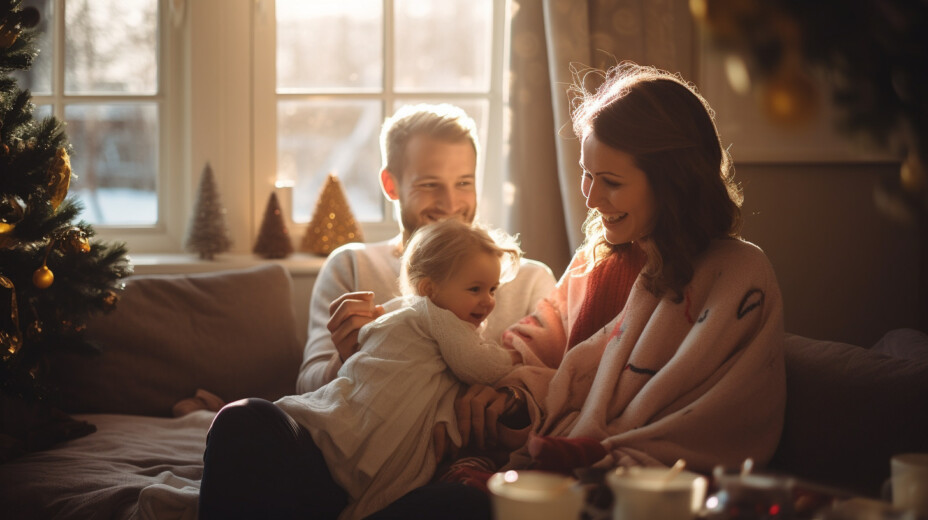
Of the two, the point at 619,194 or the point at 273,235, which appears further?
the point at 273,235

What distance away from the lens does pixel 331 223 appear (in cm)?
290

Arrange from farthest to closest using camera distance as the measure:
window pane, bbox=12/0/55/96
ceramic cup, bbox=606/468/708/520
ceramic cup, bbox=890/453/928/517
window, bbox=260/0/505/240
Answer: window, bbox=260/0/505/240, window pane, bbox=12/0/55/96, ceramic cup, bbox=890/453/928/517, ceramic cup, bbox=606/468/708/520

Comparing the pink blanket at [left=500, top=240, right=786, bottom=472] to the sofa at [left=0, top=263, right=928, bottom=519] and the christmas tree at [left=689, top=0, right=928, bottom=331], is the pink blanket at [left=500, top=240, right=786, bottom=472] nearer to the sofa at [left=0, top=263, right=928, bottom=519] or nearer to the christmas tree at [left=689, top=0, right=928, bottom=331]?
the sofa at [left=0, top=263, right=928, bottom=519]

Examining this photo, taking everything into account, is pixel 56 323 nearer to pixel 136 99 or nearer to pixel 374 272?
pixel 374 272

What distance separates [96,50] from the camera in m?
2.96

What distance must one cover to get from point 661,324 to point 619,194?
27cm

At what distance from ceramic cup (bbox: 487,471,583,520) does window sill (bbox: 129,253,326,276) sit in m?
1.92

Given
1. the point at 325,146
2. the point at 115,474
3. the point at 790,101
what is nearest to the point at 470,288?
the point at 115,474

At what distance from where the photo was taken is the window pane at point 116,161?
9.78 ft

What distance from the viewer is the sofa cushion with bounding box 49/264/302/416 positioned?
2410 millimetres

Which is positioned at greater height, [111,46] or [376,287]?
[111,46]

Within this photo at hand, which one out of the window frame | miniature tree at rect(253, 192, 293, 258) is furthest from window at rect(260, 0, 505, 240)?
the window frame

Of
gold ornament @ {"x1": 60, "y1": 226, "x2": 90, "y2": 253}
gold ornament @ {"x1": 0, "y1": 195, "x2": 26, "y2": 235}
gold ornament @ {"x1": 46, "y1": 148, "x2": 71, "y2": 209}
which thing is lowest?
gold ornament @ {"x1": 60, "y1": 226, "x2": 90, "y2": 253}

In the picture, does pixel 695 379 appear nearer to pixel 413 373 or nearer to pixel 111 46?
pixel 413 373
